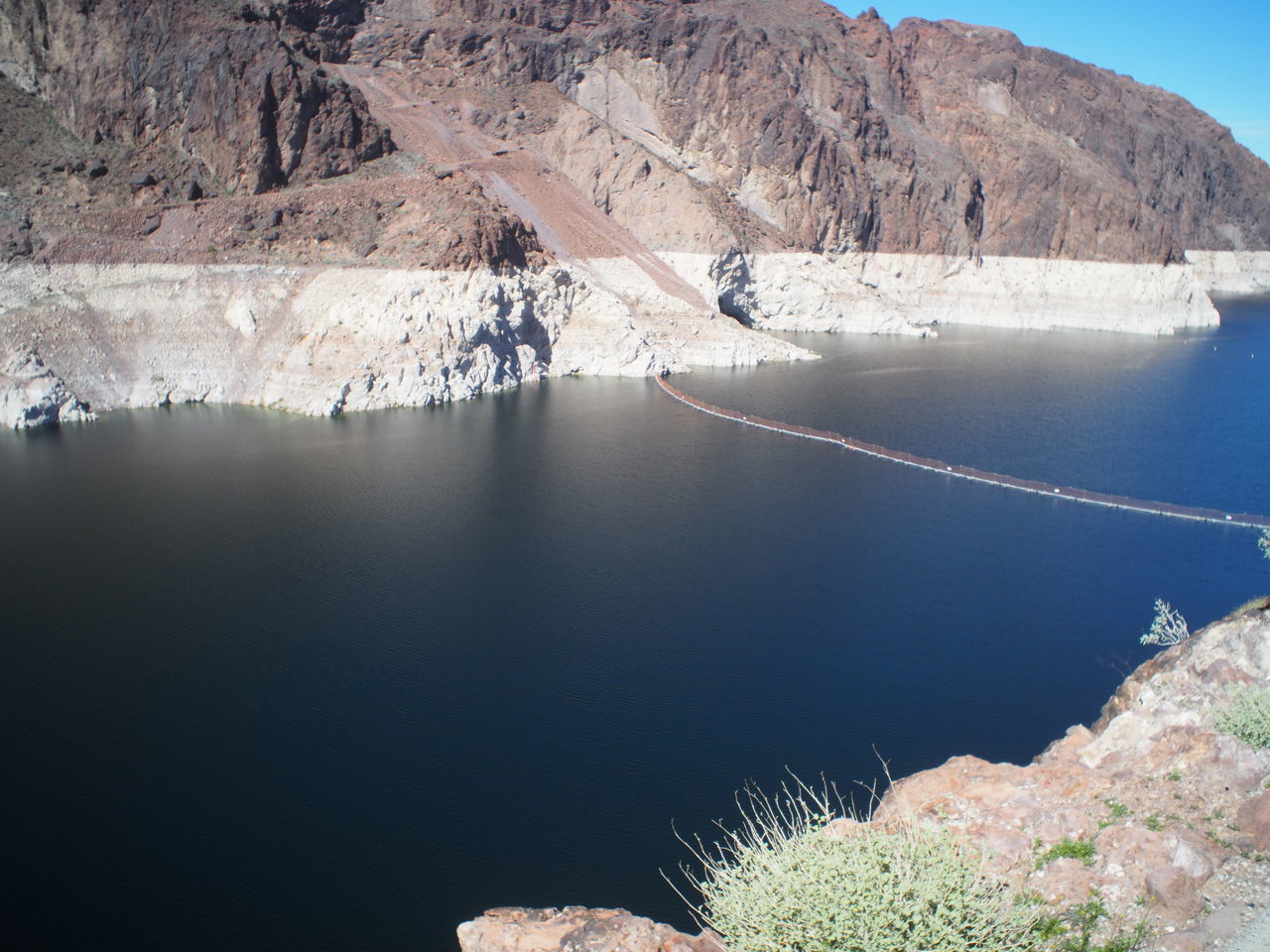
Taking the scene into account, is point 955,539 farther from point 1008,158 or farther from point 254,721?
point 1008,158

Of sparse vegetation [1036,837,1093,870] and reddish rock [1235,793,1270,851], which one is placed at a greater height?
reddish rock [1235,793,1270,851]

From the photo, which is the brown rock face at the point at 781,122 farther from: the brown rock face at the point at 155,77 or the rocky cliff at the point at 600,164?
the brown rock face at the point at 155,77

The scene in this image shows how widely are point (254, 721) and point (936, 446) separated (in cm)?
2875

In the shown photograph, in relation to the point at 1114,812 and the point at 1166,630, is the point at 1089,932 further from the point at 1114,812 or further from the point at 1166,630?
the point at 1166,630

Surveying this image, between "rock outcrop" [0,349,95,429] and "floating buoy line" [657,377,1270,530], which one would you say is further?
"rock outcrop" [0,349,95,429]

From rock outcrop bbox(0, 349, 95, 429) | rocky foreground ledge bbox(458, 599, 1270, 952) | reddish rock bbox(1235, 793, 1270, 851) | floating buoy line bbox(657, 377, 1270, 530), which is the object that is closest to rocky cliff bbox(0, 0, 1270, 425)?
rock outcrop bbox(0, 349, 95, 429)

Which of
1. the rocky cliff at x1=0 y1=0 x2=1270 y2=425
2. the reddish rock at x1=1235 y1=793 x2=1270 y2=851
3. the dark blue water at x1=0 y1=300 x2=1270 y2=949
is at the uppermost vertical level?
the rocky cliff at x1=0 y1=0 x2=1270 y2=425

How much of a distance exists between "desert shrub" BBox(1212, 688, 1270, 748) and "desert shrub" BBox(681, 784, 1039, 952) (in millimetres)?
3577

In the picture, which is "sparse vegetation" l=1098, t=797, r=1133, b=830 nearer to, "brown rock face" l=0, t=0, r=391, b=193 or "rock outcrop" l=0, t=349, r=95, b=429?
"rock outcrop" l=0, t=349, r=95, b=429

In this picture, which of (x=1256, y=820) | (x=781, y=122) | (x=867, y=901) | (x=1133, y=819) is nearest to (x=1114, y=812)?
(x=1133, y=819)

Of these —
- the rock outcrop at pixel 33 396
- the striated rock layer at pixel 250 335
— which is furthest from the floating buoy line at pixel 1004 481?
the rock outcrop at pixel 33 396

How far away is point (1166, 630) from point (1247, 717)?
606 cm

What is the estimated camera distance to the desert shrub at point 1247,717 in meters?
10.2

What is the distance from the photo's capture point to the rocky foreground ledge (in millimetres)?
8727
